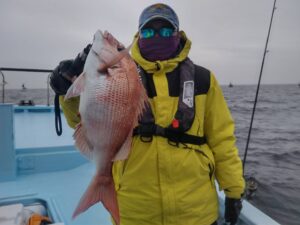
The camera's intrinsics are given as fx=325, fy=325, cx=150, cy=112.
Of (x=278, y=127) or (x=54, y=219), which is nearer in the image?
(x=54, y=219)

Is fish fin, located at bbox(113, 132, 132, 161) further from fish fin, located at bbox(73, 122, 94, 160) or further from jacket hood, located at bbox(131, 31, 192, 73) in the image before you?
jacket hood, located at bbox(131, 31, 192, 73)

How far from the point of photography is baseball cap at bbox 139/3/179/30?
2.06 metres

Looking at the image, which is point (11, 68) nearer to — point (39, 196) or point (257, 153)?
point (39, 196)

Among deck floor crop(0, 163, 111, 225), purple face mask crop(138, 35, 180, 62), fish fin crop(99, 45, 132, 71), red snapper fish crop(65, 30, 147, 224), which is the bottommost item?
deck floor crop(0, 163, 111, 225)

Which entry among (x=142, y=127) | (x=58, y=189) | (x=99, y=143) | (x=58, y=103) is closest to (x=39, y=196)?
(x=58, y=189)

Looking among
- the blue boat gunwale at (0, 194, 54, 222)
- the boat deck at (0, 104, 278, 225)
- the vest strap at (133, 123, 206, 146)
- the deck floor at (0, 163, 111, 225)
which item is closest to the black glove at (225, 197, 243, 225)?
the boat deck at (0, 104, 278, 225)

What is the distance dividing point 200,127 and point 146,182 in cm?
49

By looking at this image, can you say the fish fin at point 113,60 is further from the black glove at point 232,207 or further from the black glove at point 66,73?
the black glove at point 232,207

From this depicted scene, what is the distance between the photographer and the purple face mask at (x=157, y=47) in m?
2.13

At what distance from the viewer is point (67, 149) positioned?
480 centimetres

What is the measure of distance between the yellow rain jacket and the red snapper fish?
0.44 m

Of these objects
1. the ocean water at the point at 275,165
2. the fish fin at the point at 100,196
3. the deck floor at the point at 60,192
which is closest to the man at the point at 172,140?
the fish fin at the point at 100,196

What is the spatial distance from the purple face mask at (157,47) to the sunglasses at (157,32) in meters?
0.03

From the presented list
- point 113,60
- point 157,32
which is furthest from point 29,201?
point 113,60
